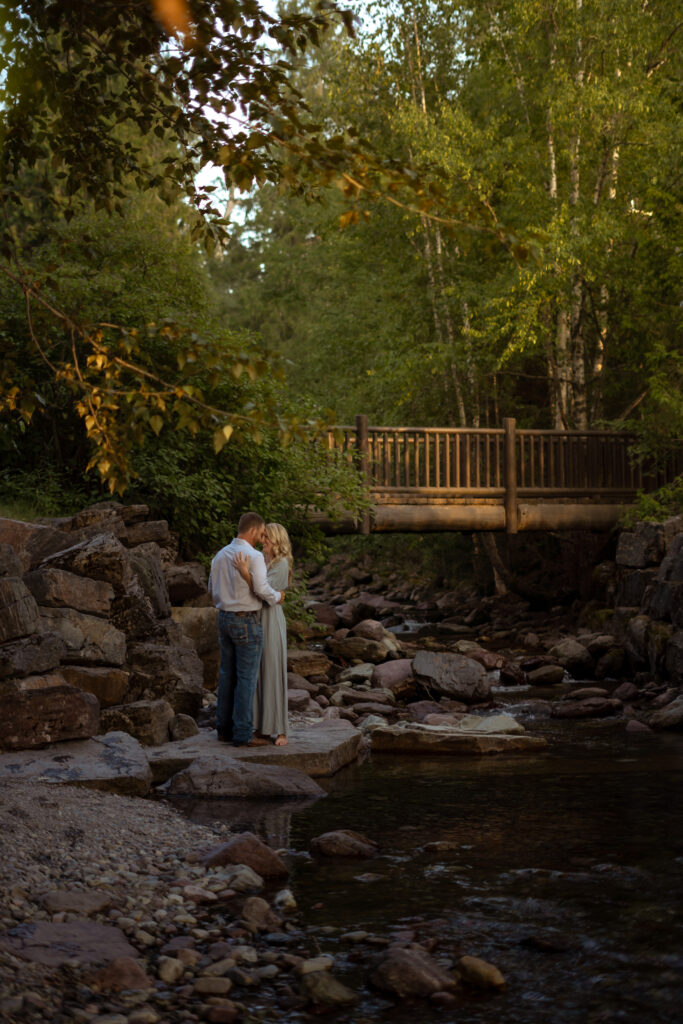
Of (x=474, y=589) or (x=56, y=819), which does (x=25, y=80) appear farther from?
(x=474, y=589)

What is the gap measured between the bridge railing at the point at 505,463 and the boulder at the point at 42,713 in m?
11.0

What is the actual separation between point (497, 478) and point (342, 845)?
46.5 feet

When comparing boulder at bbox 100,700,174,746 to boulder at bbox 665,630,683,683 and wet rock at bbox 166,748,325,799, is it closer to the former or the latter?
wet rock at bbox 166,748,325,799

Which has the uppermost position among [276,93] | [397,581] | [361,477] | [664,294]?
[664,294]

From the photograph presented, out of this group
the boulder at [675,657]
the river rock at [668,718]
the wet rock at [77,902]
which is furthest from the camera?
the boulder at [675,657]

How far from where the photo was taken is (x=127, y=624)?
422 inches

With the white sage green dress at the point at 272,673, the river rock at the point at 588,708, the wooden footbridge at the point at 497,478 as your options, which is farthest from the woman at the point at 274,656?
the wooden footbridge at the point at 497,478

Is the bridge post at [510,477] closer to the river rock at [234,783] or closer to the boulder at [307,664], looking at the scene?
the boulder at [307,664]

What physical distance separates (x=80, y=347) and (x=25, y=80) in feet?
34.3

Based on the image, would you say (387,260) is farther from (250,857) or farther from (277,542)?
(250,857)

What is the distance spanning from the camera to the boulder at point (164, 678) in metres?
10.3

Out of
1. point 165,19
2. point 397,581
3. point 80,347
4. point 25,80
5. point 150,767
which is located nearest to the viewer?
point 165,19

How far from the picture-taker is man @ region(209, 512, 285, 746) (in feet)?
30.6

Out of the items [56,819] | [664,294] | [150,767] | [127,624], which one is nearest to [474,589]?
[664,294]
